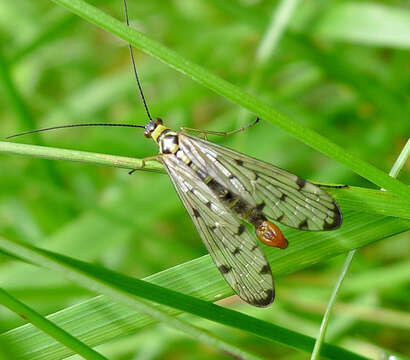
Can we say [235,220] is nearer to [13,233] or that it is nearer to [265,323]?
[265,323]

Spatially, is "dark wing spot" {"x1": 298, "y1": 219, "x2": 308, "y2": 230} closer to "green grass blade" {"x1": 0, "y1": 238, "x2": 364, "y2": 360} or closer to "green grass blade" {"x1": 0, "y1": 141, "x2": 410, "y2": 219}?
"green grass blade" {"x1": 0, "y1": 141, "x2": 410, "y2": 219}

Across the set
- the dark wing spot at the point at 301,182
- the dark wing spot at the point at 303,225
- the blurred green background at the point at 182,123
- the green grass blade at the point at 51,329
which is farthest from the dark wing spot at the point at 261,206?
the blurred green background at the point at 182,123

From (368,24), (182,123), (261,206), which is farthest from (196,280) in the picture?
(182,123)

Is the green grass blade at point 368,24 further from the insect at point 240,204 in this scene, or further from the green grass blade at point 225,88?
the green grass blade at point 225,88

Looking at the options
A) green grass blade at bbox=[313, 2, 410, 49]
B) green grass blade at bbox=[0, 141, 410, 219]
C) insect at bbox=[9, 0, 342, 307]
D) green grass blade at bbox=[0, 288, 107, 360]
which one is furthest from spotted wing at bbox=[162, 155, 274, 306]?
green grass blade at bbox=[313, 2, 410, 49]

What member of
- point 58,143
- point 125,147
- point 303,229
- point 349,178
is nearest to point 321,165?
point 349,178

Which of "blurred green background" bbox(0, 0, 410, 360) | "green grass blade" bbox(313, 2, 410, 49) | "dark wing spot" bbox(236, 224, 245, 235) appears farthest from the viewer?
"blurred green background" bbox(0, 0, 410, 360)
